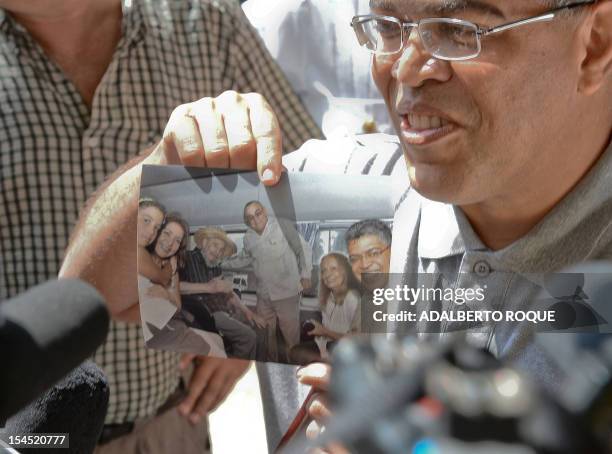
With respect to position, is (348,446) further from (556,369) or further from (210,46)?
(210,46)

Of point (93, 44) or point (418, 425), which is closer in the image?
point (418, 425)

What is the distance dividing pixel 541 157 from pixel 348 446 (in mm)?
665

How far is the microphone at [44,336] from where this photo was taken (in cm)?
54

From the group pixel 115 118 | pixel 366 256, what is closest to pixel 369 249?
pixel 366 256

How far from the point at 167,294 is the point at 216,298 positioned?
0.07 m

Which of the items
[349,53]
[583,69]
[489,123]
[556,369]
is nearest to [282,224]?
[489,123]

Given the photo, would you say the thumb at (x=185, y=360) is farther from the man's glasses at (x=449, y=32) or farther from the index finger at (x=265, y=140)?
the man's glasses at (x=449, y=32)

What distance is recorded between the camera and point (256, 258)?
118 centimetres

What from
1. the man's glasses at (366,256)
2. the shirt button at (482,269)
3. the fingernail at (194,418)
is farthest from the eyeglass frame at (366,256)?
the fingernail at (194,418)

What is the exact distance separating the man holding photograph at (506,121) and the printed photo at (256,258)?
55mm

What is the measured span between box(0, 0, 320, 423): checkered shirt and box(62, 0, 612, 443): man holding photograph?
90cm

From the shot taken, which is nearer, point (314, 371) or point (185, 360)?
point (314, 371)

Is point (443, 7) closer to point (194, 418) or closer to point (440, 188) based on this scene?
point (440, 188)

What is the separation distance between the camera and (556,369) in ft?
1.88
